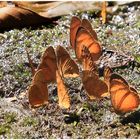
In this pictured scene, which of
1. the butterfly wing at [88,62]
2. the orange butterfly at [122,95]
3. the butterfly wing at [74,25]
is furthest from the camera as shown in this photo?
the butterfly wing at [74,25]

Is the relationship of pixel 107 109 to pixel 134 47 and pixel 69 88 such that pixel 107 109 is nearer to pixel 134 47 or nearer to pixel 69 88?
pixel 69 88

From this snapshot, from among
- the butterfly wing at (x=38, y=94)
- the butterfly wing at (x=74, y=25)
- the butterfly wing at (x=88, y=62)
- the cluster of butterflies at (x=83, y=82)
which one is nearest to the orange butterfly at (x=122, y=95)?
the cluster of butterflies at (x=83, y=82)

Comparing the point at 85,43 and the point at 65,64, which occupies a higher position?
the point at 85,43

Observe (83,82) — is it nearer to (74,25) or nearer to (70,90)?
(70,90)

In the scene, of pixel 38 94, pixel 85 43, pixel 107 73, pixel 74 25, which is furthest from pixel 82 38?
pixel 38 94

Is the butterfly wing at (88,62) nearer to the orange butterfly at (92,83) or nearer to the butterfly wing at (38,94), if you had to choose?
the orange butterfly at (92,83)

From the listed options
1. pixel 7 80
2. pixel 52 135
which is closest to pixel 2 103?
pixel 7 80

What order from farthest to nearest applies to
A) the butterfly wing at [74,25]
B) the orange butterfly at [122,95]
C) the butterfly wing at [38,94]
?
the butterfly wing at [74,25] < the butterfly wing at [38,94] < the orange butterfly at [122,95]
